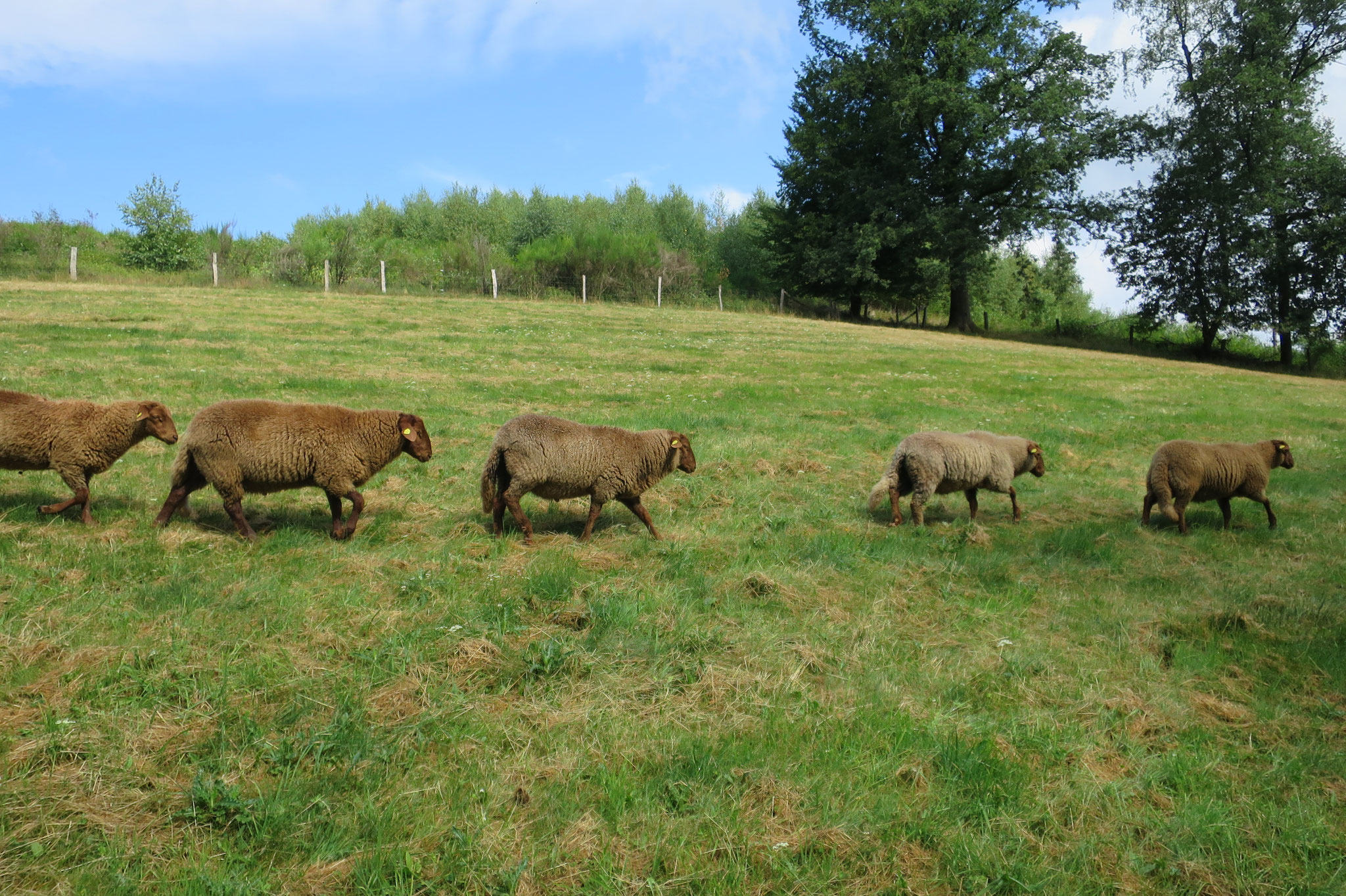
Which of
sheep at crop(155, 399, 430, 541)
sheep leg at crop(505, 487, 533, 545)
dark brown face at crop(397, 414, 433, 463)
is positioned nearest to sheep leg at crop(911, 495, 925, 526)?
sheep leg at crop(505, 487, 533, 545)

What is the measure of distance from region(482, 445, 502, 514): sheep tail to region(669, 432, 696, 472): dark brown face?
227cm

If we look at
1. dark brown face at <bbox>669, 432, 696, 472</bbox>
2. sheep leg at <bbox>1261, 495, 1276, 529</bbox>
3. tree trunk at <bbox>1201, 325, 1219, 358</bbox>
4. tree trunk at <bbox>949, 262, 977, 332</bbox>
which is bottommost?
sheep leg at <bbox>1261, 495, 1276, 529</bbox>

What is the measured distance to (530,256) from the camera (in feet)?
187

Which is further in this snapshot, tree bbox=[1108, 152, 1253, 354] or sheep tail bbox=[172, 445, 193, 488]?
tree bbox=[1108, 152, 1253, 354]

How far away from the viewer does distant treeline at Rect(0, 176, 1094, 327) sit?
4888cm

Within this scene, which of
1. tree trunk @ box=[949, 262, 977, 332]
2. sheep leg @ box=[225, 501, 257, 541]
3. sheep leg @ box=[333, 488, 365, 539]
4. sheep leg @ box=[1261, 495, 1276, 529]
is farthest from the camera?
tree trunk @ box=[949, 262, 977, 332]

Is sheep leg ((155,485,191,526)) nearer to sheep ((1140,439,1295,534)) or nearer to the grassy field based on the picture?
the grassy field

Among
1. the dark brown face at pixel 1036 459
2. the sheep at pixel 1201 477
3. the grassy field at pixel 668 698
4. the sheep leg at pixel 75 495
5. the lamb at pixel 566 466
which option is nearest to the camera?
the grassy field at pixel 668 698

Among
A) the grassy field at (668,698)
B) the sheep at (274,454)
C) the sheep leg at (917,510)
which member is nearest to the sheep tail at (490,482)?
the grassy field at (668,698)

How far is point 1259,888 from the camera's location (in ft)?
14.6

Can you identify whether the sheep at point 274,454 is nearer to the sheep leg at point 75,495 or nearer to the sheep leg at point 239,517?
the sheep leg at point 239,517

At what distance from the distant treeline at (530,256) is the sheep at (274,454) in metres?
41.1

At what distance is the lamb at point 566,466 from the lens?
30.7 ft

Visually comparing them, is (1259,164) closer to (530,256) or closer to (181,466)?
(530,256)
